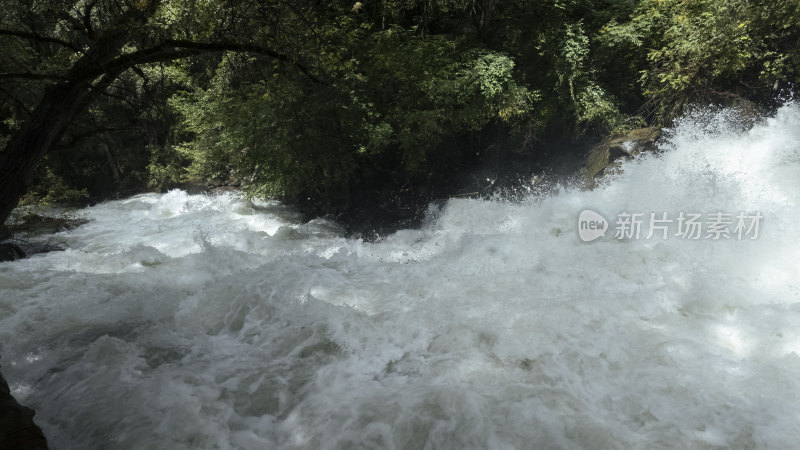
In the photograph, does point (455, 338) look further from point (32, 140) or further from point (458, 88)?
point (458, 88)

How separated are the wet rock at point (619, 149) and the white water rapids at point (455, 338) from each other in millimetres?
1361

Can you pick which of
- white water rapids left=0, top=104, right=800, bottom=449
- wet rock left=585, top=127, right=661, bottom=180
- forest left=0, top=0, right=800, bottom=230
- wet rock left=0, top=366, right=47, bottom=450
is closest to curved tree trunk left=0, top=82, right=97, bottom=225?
white water rapids left=0, top=104, right=800, bottom=449

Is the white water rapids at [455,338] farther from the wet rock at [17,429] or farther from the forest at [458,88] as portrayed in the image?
the forest at [458,88]

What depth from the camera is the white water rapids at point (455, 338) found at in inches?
104

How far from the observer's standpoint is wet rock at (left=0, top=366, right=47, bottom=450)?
1969 millimetres

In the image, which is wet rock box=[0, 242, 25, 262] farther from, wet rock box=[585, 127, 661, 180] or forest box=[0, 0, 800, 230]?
wet rock box=[585, 127, 661, 180]

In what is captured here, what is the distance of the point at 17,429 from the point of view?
205 cm

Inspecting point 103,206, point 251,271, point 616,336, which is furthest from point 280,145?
point 103,206

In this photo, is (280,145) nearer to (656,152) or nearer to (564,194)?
(564,194)

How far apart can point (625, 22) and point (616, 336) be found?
831cm

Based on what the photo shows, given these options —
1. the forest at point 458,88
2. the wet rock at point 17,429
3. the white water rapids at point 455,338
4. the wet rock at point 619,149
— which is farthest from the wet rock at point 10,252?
the wet rock at point 619,149

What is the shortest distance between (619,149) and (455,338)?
21.6 feet

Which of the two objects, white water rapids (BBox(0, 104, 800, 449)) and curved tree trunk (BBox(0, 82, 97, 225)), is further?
curved tree trunk (BBox(0, 82, 97, 225))

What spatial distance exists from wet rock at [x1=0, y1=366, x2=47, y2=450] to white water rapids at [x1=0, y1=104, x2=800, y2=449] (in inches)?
19.0
